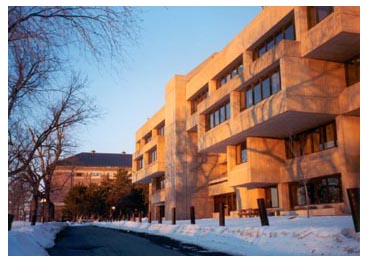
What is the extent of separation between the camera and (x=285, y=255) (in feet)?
27.3

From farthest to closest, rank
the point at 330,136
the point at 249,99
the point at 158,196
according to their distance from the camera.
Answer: the point at 158,196 < the point at 249,99 < the point at 330,136

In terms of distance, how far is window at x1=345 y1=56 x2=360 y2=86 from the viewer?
722 inches

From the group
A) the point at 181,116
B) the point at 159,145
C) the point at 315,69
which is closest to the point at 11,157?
the point at 315,69

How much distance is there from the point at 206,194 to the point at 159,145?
25.3ft

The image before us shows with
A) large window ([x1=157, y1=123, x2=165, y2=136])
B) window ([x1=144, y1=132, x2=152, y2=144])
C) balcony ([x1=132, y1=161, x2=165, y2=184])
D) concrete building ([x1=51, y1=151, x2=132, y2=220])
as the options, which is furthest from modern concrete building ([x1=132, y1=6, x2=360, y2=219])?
concrete building ([x1=51, y1=151, x2=132, y2=220])

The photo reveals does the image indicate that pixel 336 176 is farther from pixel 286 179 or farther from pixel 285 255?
pixel 285 255

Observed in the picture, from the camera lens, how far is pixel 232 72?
2642 cm

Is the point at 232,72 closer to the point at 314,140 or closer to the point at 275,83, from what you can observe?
the point at 275,83

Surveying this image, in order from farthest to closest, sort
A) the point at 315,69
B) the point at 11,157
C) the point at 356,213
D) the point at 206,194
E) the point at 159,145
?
the point at 159,145 < the point at 206,194 < the point at 315,69 < the point at 11,157 < the point at 356,213

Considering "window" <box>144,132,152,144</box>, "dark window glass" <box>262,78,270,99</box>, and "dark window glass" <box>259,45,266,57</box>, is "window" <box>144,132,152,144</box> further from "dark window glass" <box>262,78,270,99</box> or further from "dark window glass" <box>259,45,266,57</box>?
"dark window glass" <box>262,78,270,99</box>

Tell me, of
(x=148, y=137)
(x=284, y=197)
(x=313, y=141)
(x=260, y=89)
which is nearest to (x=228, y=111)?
(x=260, y=89)

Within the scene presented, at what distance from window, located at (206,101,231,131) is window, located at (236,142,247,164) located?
186cm

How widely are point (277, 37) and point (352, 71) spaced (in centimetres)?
435

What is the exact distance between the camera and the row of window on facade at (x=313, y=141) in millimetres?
19611
